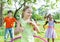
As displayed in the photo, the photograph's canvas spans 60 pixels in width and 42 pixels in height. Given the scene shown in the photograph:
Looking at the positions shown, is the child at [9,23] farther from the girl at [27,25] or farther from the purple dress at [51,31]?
the purple dress at [51,31]

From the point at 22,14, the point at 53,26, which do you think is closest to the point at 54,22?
the point at 53,26

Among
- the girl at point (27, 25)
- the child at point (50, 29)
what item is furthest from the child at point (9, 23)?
the child at point (50, 29)

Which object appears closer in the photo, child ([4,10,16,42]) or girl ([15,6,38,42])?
girl ([15,6,38,42])

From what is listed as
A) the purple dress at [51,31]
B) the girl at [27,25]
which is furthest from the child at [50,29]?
the girl at [27,25]

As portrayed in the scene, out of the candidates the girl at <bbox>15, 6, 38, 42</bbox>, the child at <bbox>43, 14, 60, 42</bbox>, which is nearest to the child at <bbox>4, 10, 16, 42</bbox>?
the girl at <bbox>15, 6, 38, 42</bbox>

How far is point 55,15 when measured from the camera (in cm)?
297

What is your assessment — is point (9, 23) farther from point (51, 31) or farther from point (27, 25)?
point (51, 31)

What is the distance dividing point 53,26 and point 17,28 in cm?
44

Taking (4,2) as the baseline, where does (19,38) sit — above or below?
below

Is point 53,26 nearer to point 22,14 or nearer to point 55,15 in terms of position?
point 55,15

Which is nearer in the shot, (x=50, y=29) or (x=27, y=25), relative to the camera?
(x=27, y=25)

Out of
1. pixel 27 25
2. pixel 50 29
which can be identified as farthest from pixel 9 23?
pixel 50 29

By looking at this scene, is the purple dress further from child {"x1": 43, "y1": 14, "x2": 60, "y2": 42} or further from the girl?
the girl

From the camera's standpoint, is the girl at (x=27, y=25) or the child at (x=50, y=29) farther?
the child at (x=50, y=29)
